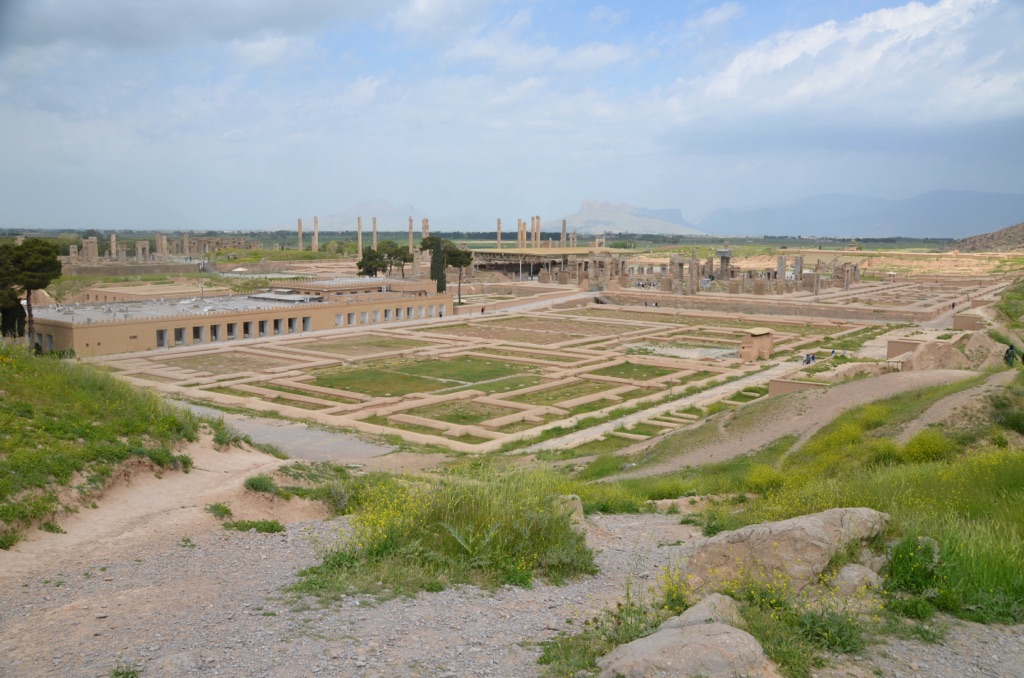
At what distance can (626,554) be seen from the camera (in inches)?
335

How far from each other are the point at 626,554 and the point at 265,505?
5.21 m

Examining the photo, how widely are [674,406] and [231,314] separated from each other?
948 inches

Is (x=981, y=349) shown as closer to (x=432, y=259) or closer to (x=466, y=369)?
(x=466, y=369)

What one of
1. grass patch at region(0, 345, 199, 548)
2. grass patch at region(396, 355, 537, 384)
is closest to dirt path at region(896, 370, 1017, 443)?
grass patch at region(0, 345, 199, 548)

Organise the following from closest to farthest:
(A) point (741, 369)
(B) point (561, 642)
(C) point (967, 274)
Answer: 1. (B) point (561, 642)
2. (A) point (741, 369)
3. (C) point (967, 274)

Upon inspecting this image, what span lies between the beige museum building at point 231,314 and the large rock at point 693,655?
32253 millimetres

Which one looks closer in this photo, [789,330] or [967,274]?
[789,330]

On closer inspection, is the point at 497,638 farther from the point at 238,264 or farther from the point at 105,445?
the point at 238,264

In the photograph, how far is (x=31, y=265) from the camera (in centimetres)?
3111

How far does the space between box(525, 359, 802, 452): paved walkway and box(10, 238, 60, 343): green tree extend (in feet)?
75.8

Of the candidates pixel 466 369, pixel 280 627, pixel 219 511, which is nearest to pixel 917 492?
pixel 280 627

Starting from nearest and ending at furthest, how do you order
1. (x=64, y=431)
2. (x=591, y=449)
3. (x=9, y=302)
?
(x=64, y=431) < (x=591, y=449) < (x=9, y=302)

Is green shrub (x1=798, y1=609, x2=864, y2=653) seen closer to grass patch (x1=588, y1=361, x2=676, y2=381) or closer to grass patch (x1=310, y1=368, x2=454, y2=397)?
grass patch (x1=310, y1=368, x2=454, y2=397)

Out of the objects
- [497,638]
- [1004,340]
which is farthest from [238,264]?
[497,638]
